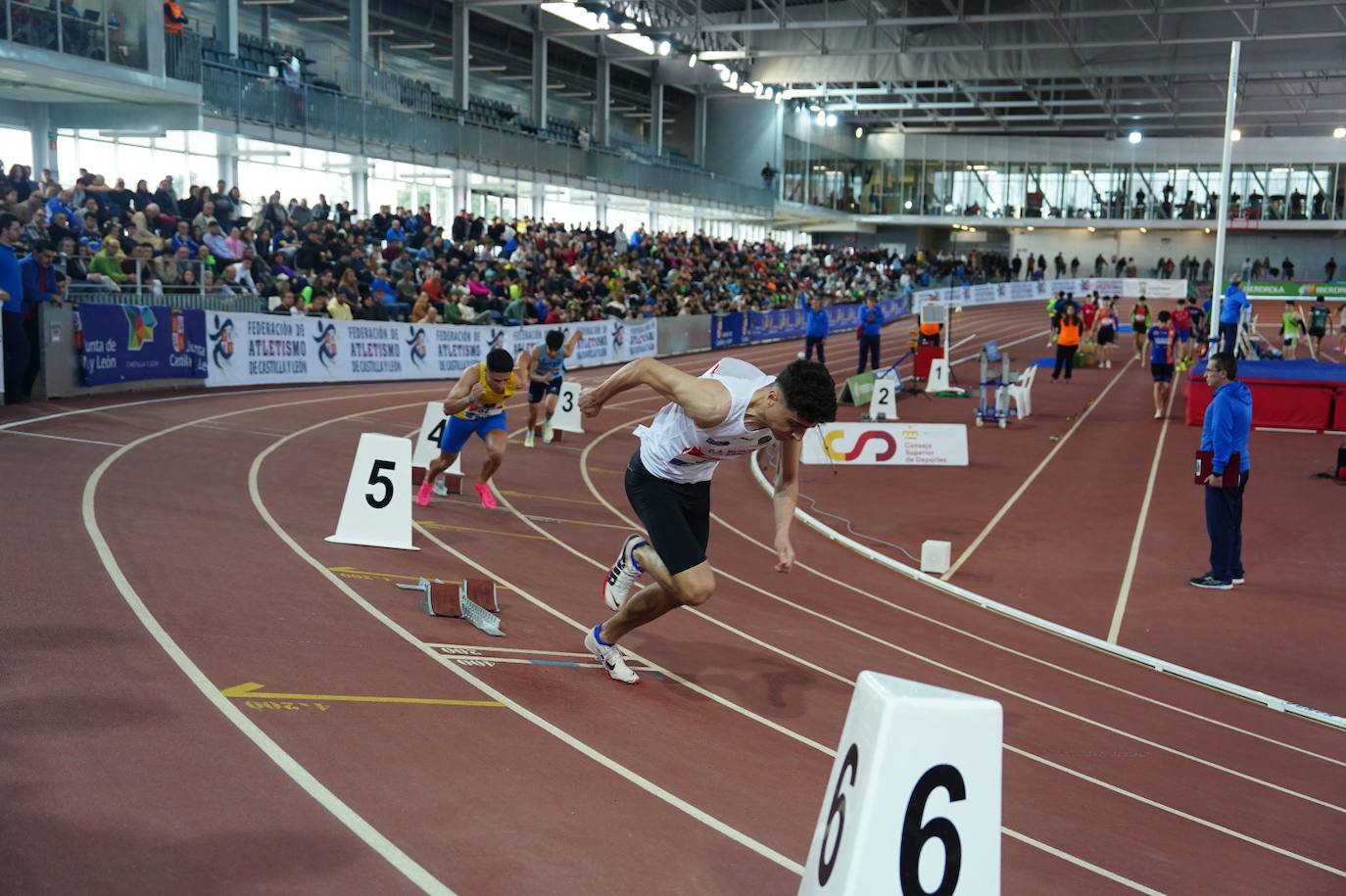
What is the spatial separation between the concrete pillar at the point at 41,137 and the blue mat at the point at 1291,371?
25.8m

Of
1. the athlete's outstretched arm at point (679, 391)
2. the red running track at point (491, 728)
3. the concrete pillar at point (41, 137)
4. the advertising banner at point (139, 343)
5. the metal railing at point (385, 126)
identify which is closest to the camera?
the red running track at point (491, 728)

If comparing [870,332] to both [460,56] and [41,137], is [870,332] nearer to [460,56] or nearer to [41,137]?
[41,137]

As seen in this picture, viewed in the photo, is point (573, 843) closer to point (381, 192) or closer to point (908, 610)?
point (908, 610)

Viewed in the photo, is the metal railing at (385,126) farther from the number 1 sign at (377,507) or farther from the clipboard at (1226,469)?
the clipboard at (1226,469)

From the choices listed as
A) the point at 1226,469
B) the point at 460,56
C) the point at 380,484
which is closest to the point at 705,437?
the point at 380,484

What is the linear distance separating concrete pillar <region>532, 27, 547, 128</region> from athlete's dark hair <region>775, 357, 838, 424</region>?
42992 millimetres

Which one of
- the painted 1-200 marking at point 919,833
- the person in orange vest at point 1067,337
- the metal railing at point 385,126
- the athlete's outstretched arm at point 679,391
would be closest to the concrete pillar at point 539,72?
the metal railing at point 385,126

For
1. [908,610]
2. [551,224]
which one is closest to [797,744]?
[908,610]

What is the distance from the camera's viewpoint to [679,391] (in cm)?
627

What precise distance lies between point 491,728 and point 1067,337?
2854cm

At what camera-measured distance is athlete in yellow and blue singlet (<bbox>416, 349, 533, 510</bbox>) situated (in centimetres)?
1154

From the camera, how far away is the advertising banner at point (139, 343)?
17828 millimetres

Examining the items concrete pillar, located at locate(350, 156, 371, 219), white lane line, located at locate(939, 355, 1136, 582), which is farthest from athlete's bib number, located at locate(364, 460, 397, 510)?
concrete pillar, located at locate(350, 156, 371, 219)

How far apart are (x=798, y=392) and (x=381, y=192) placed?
37889 millimetres
